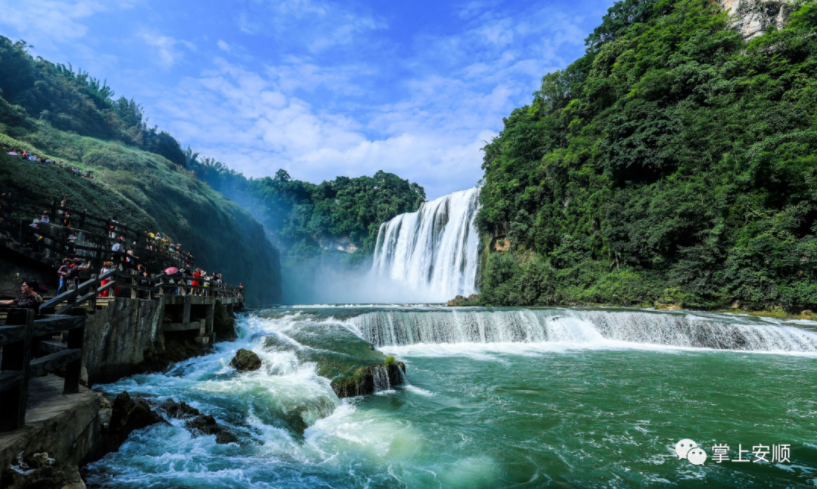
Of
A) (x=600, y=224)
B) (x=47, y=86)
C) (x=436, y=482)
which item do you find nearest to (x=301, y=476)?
(x=436, y=482)

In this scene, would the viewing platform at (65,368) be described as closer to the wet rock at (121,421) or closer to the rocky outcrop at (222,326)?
the wet rock at (121,421)

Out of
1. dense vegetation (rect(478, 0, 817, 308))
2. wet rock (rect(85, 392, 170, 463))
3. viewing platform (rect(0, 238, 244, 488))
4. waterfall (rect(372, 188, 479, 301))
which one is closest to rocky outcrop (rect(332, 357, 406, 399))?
wet rock (rect(85, 392, 170, 463))

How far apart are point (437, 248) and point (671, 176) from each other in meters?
20.8

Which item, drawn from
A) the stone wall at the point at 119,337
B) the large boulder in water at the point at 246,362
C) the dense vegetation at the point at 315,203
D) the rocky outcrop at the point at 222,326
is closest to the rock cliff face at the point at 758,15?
the large boulder in water at the point at 246,362

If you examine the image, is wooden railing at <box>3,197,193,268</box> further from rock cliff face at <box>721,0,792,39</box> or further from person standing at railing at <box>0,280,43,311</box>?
rock cliff face at <box>721,0,792,39</box>

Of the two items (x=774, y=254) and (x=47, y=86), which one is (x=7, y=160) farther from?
(x=774, y=254)

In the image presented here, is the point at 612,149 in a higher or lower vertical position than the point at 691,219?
higher

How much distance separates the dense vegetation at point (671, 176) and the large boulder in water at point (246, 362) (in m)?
19.5

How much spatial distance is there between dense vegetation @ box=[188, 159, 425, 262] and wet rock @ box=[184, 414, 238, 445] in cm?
5287

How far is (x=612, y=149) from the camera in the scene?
982 inches

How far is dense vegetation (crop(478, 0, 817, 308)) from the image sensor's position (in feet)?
55.6

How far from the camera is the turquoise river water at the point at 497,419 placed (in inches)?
188

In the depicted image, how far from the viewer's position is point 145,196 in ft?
91.6

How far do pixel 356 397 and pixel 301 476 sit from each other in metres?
3.53
